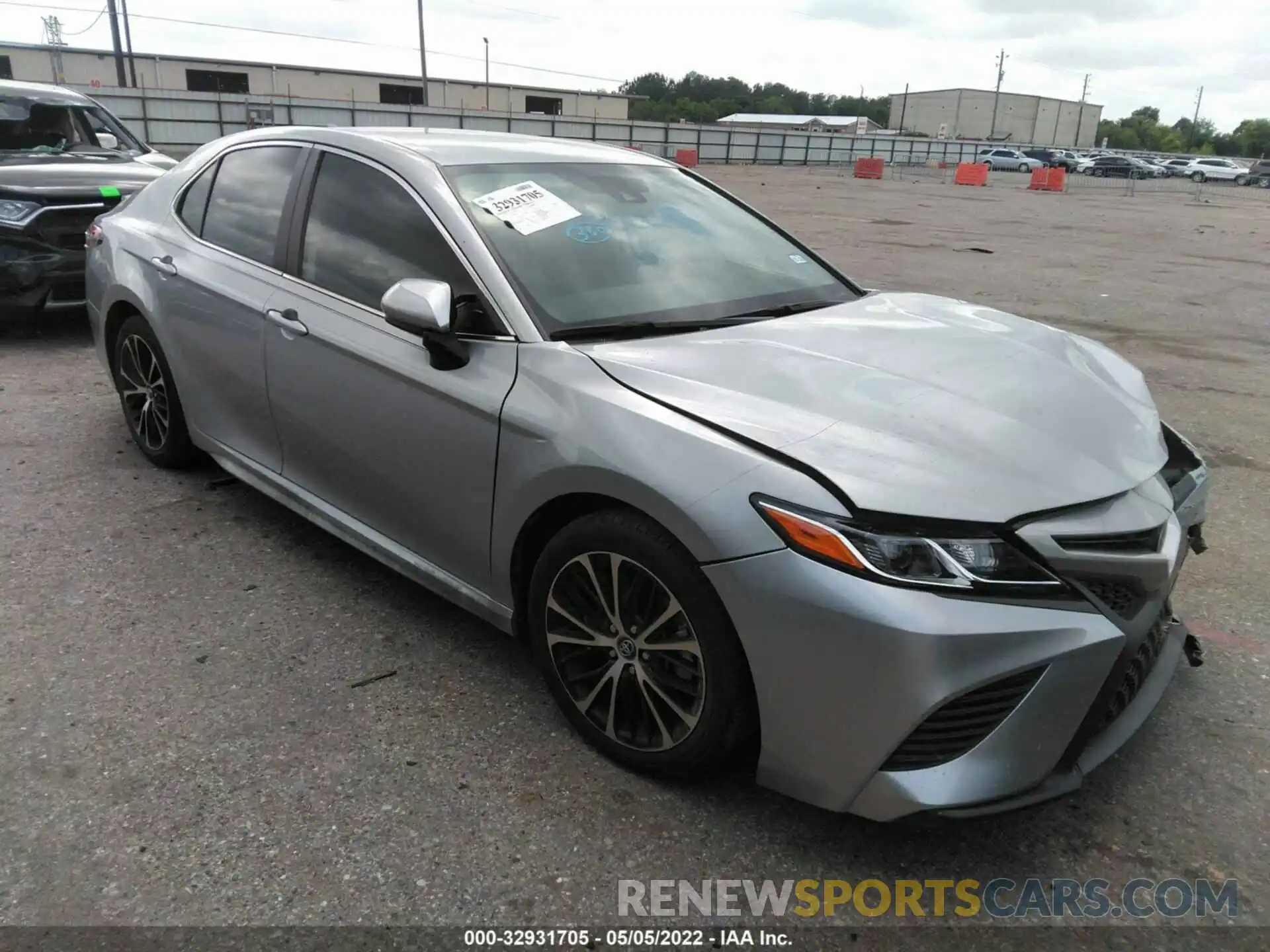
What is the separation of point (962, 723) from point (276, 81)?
215 ft

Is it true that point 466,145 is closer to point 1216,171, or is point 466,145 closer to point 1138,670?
point 1138,670

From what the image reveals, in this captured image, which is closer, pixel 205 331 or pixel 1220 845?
pixel 1220 845

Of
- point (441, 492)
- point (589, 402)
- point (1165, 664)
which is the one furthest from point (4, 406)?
point (1165, 664)

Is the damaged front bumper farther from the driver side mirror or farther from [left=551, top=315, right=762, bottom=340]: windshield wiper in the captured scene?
the driver side mirror

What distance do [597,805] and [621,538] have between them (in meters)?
0.70

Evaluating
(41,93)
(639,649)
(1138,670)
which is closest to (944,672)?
(1138,670)

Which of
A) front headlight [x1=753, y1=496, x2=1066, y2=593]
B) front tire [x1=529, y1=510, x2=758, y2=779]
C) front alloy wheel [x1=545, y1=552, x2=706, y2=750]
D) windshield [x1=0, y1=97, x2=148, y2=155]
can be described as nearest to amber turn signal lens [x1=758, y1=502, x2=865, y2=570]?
front headlight [x1=753, y1=496, x2=1066, y2=593]

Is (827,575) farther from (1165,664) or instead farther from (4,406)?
(4,406)

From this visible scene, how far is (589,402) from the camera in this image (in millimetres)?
2428

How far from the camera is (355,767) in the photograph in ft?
8.32

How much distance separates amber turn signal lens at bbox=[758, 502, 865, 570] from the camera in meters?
1.99

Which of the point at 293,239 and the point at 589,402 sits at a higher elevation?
the point at 293,239

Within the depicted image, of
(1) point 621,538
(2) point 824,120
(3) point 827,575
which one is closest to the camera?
(3) point 827,575

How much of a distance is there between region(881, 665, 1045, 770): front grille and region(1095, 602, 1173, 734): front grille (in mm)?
299
